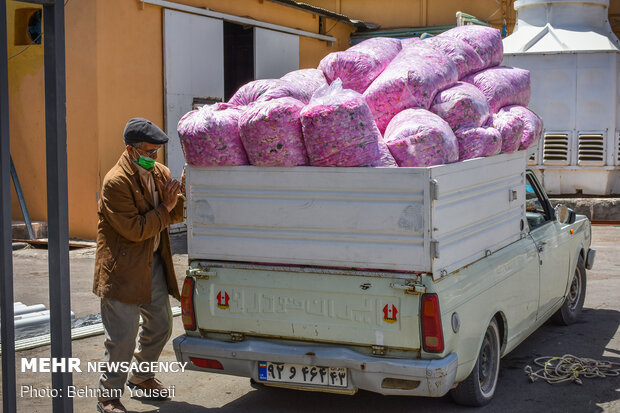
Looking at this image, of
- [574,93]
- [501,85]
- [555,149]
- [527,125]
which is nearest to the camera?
[527,125]

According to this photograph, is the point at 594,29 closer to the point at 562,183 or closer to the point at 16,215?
the point at 562,183

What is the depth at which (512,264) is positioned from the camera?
18.0 feet

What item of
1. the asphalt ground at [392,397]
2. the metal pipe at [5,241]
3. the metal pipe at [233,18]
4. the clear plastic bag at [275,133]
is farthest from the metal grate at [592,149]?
the metal pipe at [5,241]

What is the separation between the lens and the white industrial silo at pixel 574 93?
13.6 m

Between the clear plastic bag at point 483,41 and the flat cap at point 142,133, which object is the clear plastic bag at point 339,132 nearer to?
the flat cap at point 142,133

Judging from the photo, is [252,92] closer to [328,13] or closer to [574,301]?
[574,301]

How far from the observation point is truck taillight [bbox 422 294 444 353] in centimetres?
434

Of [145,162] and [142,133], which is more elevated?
[142,133]

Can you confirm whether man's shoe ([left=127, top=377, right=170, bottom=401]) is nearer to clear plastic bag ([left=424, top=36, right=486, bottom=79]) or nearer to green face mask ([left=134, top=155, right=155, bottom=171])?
green face mask ([left=134, top=155, right=155, bottom=171])

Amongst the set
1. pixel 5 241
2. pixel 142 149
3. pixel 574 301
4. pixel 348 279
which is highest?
pixel 142 149

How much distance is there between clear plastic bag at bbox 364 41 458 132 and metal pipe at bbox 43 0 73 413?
8.28 ft

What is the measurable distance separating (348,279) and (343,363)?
0.47 meters

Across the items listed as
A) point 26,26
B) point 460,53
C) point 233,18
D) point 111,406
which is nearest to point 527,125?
point 460,53

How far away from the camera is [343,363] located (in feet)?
14.7
